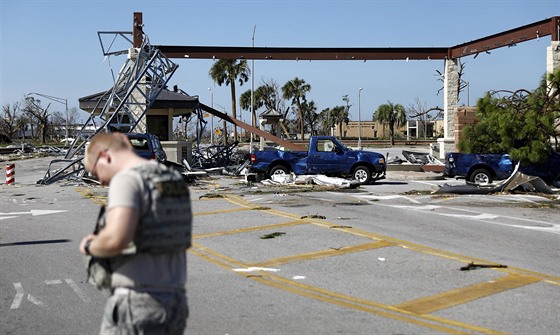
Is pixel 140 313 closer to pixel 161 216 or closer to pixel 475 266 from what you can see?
pixel 161 216

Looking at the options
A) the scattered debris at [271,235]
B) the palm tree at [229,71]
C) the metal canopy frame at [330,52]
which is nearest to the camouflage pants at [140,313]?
the scattered debris at [271,235]

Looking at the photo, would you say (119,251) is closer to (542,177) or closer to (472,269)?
(472,269)

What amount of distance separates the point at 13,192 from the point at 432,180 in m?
16.2

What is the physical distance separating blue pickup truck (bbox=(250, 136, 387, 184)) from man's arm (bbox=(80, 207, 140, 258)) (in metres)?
22.2

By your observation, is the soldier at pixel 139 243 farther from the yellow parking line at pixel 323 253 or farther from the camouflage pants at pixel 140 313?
the yellow parking line at pixel 323 253

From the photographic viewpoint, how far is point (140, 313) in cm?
380

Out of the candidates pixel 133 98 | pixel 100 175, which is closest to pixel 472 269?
pixel 100 175

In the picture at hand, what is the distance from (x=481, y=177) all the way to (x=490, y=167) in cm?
47

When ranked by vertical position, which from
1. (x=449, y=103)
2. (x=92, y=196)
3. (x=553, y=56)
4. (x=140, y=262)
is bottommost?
(x=92, y=196)

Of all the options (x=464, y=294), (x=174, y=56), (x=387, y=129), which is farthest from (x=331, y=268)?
(x=387, y=129)

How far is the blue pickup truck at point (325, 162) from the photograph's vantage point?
25.8 m

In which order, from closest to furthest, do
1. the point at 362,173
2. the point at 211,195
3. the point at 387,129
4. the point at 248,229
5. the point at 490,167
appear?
1. the point at 248,229
2. the point at 211,195
3. the point at 490,167
4. the point at 362,173
5. the point at 387,129

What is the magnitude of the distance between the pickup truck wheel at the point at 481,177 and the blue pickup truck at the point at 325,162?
10.5ft

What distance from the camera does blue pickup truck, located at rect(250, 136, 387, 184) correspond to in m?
25.8
